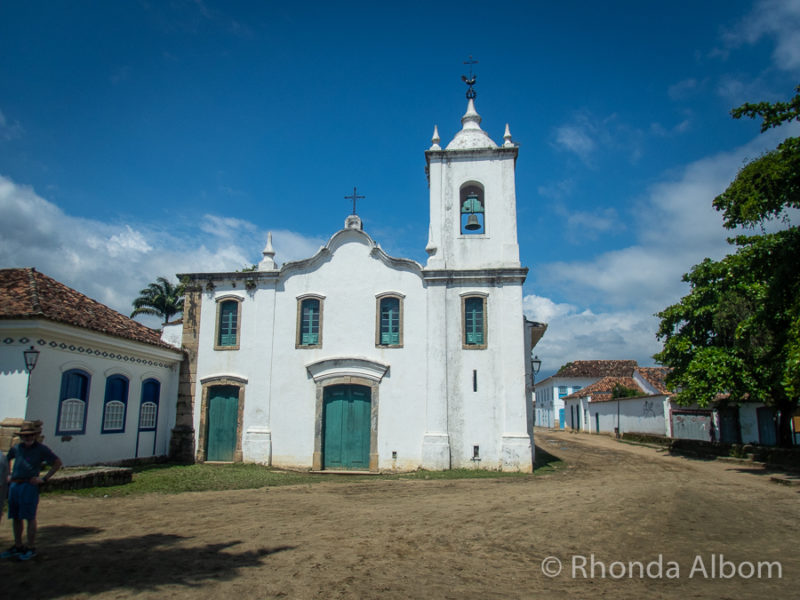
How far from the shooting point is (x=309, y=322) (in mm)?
15789

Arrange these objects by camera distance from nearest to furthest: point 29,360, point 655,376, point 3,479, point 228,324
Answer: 1. point 3,479
2. point 29,360
3. point 228,324
4. point 655,376

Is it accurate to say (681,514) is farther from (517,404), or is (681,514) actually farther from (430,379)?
(430,379)

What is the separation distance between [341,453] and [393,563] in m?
9.29

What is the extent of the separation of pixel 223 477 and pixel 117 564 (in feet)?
23.8

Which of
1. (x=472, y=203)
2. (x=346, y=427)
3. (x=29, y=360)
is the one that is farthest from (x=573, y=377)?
(x=29, y=360)

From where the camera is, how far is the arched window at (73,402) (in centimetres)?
1199

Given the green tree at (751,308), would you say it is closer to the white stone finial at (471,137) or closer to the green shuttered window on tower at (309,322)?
the white stone finial at (471,137)

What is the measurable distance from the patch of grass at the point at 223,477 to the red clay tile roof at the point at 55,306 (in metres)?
3.54

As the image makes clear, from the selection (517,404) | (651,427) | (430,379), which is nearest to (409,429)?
(430,379)

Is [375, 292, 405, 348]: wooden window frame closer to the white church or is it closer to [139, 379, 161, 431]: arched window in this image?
the white church

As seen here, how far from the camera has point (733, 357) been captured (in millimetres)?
17000

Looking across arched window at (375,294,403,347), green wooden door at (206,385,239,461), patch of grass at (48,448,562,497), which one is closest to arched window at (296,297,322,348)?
arched window at (375,294,403,347)

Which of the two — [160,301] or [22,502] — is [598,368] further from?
[22,502]

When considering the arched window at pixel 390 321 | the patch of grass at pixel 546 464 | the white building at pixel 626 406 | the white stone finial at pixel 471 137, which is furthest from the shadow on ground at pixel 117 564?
the white building at pixel 626 406
